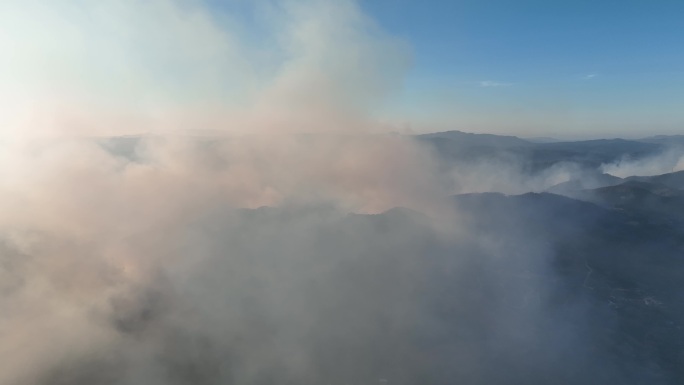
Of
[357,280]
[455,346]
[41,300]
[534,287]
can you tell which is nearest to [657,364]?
[534,287]

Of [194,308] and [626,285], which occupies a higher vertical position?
[194,308]

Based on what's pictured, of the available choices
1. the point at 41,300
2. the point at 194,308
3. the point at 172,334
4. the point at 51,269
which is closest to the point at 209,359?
the point at 172,334

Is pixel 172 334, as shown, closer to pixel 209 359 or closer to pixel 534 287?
pixel 209 359

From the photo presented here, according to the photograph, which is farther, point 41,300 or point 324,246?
point 324,246

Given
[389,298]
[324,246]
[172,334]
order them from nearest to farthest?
[172,334]
[389,298]
[324,246]

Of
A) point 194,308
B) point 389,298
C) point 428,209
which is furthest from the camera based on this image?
point 428,209

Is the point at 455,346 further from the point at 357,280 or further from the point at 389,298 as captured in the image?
the point at 357,280

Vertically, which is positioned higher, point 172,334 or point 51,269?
point 51,269

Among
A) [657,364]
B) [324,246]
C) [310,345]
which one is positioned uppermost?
[324,246]

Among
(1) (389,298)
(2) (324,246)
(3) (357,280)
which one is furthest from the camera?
(2) (324,246)
